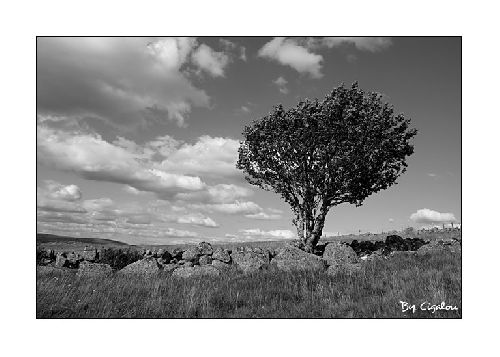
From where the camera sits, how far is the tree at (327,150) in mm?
30016

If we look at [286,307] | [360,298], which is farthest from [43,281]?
[360,298]

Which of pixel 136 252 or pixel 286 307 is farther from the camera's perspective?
pixel 136 252

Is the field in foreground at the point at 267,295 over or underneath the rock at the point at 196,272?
over

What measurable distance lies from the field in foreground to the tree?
12.6m

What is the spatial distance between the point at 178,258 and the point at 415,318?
2220 centimetres

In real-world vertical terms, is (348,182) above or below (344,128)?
below

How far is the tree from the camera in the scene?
98.5ft

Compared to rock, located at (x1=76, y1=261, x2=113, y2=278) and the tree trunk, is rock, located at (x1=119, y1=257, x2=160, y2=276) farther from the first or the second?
the tree trunk

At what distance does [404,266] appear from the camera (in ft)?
64.0

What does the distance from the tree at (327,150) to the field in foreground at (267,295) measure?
12580mm

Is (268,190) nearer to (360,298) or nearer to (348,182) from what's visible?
(348,182)

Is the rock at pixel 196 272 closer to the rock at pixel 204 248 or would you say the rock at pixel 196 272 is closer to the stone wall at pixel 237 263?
the stone wall at pixel 237 263

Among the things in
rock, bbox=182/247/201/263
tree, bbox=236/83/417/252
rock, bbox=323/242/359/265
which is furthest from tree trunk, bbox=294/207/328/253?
rock, bbox=182/247/201/263

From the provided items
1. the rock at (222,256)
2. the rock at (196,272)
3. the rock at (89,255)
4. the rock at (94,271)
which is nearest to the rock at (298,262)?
the rock at (196,272)
